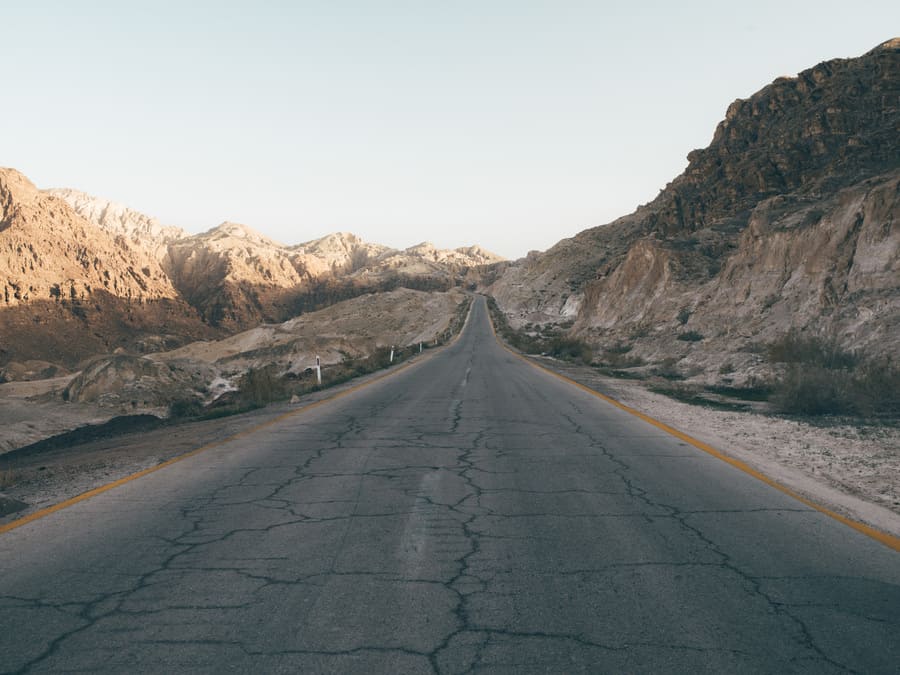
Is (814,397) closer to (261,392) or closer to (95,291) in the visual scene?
(261,392)

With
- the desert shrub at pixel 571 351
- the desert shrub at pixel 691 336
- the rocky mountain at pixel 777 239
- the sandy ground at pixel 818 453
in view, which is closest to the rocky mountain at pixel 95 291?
the desert shrub at pixel 571 351

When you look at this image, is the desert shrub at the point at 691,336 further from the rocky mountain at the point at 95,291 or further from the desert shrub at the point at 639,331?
the rocky mountain at the point at 95,291

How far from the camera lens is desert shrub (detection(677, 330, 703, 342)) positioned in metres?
26.4

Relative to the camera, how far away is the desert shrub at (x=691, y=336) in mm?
26372

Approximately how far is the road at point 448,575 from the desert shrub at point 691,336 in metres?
20.9

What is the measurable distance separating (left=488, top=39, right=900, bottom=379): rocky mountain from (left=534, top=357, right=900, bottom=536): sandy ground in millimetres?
7492

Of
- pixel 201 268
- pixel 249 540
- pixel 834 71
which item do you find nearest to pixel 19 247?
pixel 201 268

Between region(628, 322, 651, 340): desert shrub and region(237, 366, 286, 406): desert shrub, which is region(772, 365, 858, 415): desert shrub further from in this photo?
region(628, 322, 651, 340): desert shrub

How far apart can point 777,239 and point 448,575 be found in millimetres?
28215

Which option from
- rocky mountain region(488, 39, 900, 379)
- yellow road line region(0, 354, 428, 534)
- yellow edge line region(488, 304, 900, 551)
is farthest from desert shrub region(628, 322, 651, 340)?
yellow road line region(0, 354, 428, 534)

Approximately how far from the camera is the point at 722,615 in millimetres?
3225

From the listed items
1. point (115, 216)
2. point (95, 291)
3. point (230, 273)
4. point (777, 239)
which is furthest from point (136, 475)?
point (115, 216)

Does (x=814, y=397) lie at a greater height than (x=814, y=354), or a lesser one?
lesser

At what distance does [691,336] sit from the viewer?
2662 centimetres
